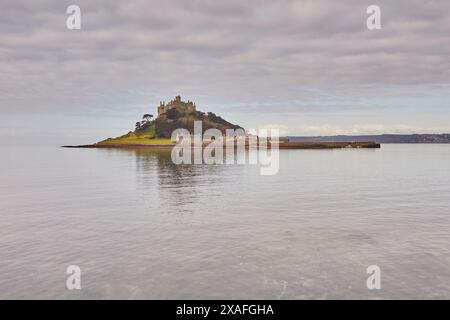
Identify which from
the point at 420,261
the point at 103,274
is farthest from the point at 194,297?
the point at 420,261

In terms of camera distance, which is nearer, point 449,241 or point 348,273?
point 348,273

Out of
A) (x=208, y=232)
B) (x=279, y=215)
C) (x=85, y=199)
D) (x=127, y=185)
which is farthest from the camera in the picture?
(x=127, y=185)

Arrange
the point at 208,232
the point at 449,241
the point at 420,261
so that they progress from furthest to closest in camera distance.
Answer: the point at 208,232
the point at 449,241
the point at 420,261

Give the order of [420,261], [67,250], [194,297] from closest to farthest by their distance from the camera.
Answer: [194,297] → [420,261] → [67,250]

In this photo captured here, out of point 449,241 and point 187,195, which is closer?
point 449,241

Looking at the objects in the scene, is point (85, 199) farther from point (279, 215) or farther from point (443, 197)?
point (443, 197)

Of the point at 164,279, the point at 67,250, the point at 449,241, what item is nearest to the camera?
the point at 164,279

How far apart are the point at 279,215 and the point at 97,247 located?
15071 mm

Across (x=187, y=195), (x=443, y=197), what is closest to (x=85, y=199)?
(x=187, y=195)

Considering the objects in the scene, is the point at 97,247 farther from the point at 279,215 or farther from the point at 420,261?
the point at 420,261

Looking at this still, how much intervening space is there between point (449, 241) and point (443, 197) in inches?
817

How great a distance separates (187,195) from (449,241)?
26.9 metres

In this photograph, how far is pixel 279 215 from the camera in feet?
101

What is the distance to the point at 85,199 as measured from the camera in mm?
40406
